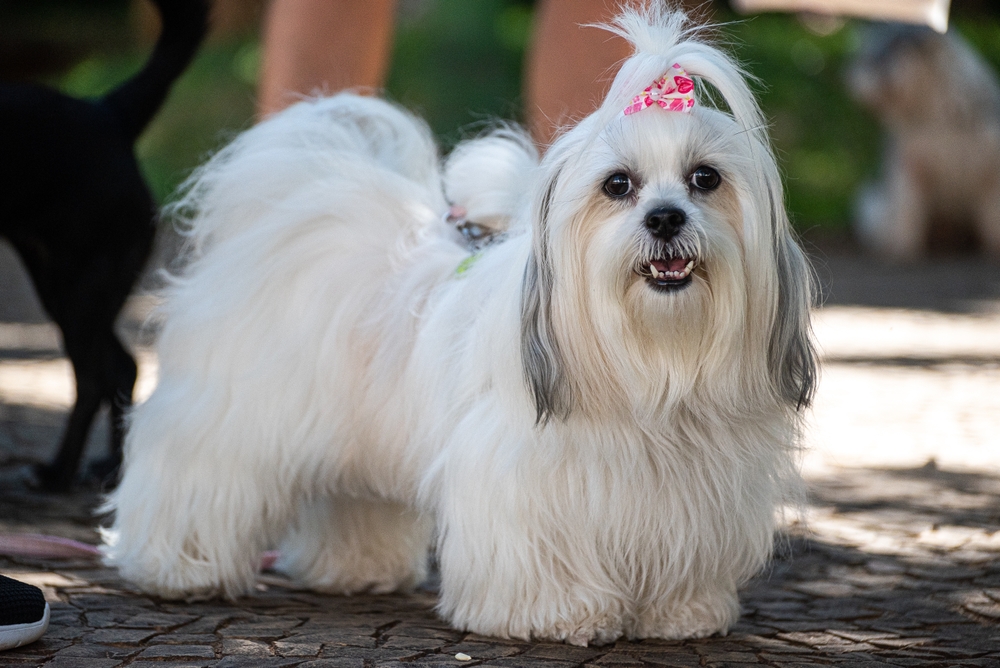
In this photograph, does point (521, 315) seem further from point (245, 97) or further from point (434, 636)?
point (245, 97)

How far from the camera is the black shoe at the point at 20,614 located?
2229 millimetres

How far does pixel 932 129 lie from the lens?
29.5ft

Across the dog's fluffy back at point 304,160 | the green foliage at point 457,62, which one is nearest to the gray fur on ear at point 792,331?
the dog's fluffy back at point 304,160

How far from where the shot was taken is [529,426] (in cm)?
229

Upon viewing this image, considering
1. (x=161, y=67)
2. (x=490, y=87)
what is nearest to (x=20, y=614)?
(x=161, y=67)

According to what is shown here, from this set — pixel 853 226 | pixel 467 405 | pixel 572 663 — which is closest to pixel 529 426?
pixel 467 405

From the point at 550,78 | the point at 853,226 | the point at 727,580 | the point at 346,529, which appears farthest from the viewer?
the point at 853,226

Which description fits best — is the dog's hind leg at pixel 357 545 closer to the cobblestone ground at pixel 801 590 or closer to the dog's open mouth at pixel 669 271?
the cobblestone ground at pixel 801 590

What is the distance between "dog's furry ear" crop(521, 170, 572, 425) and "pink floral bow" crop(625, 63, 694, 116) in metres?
0.21

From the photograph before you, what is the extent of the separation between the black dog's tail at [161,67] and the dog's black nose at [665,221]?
204 cm

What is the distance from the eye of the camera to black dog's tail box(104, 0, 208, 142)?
3.58 metres

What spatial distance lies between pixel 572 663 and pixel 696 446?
1.55 ft

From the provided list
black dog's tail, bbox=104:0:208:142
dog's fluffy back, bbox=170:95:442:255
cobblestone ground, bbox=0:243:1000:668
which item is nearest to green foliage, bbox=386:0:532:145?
cobblestone ground, bbox=0:243:1000:668

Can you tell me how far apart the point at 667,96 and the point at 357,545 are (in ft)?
4.42
